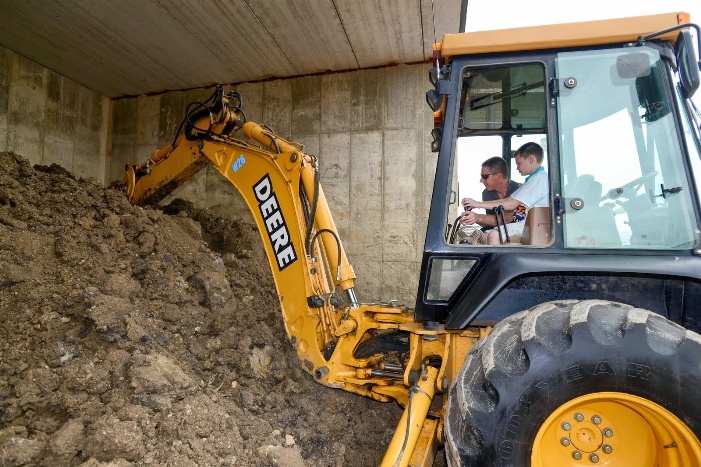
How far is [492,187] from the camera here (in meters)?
2.75

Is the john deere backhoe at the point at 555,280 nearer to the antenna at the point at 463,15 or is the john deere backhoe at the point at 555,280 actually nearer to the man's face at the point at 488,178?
the man's face at the point at 488,178

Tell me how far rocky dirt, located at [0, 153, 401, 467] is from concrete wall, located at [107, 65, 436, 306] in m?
2.43

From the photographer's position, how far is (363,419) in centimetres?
331

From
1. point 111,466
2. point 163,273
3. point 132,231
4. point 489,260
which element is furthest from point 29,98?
point 489,260

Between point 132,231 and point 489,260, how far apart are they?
3079 mm

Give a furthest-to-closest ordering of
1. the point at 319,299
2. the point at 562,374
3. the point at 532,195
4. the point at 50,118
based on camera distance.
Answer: the point at 50,118 → the point at 319,299 → the point at 532,195 → the point at 562,374

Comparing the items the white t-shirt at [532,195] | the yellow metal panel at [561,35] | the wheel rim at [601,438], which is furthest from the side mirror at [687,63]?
the wheel rim at [601,438]

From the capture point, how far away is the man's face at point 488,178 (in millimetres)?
2756

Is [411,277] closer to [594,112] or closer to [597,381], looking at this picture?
[594,112]

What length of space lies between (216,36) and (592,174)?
548cm

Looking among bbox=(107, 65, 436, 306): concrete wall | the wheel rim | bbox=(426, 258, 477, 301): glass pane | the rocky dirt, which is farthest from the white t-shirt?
bbox=(107, 65, 436, 306): concrete wall

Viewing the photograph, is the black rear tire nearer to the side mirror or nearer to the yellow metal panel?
the side mirror

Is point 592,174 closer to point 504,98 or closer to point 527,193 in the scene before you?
point 527,193

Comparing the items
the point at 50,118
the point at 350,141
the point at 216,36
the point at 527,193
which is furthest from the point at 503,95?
the point at 50,118
